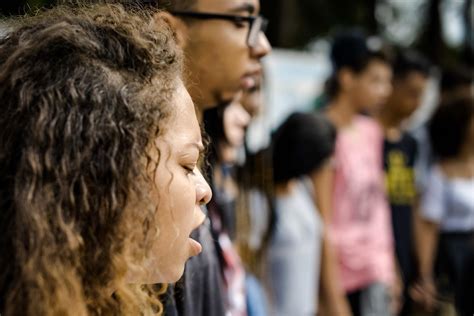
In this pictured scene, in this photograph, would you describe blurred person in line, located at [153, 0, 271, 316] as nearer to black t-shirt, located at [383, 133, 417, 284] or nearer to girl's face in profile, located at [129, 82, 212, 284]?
girl's face in profile, located at [129, 82, 212, 284]

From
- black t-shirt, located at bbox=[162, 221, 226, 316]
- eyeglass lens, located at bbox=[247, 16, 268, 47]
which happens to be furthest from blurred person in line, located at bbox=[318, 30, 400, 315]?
black t-shirt, located at bbox=[162, 221, 226, 316]

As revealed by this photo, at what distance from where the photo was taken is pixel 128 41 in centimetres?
121

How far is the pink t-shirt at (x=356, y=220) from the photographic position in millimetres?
3801

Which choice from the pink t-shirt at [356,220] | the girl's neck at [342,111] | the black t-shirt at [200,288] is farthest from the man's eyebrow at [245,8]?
the girl's neck at [342,111]

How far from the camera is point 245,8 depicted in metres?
2.06

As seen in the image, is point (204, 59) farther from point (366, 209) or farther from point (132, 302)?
point (366, 209)

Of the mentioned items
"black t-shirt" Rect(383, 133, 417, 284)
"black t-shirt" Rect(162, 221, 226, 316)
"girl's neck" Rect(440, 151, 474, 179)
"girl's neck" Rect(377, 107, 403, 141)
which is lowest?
"black t-shirt" Rect(383, 133, 417, 284)

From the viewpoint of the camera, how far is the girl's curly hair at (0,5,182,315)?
1014 millimetres

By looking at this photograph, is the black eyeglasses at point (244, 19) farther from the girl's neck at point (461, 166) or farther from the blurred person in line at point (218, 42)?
the girl's neck at point (461, 166)

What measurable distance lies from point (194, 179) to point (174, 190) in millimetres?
71

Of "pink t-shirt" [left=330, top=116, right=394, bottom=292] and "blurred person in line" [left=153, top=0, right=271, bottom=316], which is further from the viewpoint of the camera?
"pink t-shirt" [left=330, top=116, right=394, bottom=292]

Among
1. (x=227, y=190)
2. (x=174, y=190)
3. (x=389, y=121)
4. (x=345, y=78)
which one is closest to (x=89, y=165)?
(x=174, y=190)

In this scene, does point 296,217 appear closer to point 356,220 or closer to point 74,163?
point 356,220

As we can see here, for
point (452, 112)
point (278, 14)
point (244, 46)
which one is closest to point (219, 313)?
point (244, 46)
